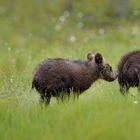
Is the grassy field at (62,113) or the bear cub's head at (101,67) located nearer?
the grassy field at (62,113)

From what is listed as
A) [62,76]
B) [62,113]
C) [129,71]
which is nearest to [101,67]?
[129,71]

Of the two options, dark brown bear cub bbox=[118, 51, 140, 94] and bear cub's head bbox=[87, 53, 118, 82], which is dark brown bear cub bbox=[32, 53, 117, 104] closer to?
bear cub's head bbox=[87, 53, 118, 82]

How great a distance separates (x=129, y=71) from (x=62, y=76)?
1309 mm

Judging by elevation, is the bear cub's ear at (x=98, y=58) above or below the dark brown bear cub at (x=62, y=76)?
above

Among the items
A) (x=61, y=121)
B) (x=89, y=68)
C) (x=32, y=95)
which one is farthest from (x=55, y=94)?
(x=61, y=121)

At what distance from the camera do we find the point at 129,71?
10.0 m

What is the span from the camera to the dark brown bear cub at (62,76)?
29.8 ft

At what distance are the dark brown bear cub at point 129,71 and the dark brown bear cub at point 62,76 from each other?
39cm

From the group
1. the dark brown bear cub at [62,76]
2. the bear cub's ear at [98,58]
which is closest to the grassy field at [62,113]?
the dark brown bear cub at [62,76]

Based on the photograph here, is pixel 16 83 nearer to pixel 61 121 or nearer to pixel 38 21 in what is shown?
pixel 61 121

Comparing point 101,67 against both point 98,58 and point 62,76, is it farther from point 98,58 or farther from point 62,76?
point 62,76

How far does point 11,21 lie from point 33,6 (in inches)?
71.8

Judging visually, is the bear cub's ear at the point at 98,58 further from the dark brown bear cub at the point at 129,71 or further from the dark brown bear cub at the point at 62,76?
the dark brown bear cub at the point at 129,71

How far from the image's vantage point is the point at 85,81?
976cm
